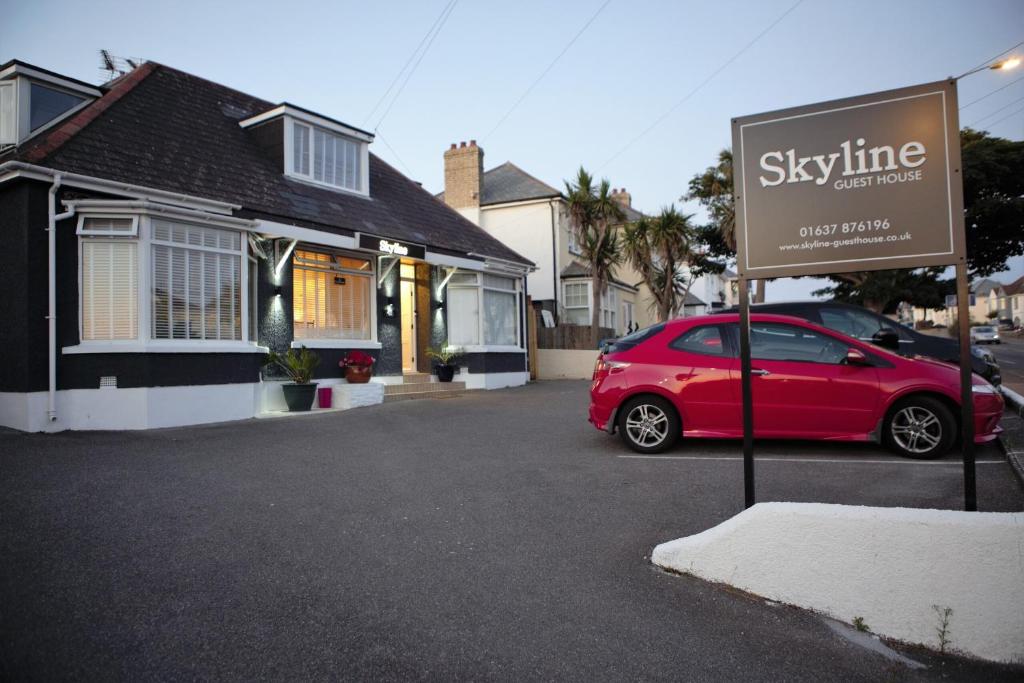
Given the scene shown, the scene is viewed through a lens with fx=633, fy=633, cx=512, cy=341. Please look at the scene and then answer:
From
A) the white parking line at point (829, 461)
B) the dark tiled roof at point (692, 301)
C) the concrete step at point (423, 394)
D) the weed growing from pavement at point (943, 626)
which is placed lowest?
the weed growing from pavement at point (943, 626)

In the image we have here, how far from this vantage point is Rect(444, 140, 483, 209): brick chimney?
26.0 metres

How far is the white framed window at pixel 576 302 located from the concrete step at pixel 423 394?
1135 cm

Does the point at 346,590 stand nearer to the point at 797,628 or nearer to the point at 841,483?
the point at 797,628

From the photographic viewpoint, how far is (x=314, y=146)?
48.1 feet

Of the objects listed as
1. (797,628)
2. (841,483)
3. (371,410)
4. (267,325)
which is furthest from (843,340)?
(267,325)

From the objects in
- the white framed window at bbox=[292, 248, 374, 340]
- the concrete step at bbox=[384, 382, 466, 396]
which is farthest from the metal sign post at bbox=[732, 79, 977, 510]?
the concrete step at bbox=[384, 382, 466, 396]

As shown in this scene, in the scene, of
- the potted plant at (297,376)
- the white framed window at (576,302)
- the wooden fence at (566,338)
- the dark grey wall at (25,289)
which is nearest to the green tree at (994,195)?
the white framed window at (576,302)

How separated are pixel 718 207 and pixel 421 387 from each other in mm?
18968

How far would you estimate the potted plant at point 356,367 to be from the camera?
13281 mm

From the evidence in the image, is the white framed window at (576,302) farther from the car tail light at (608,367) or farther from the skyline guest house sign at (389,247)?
the car tail light at (608,367)

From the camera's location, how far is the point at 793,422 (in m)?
6.80

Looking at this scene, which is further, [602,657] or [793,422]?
[793,422]

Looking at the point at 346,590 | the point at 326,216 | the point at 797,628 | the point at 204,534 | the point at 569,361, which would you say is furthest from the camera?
the point at 569,361

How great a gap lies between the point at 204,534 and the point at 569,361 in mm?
17720
